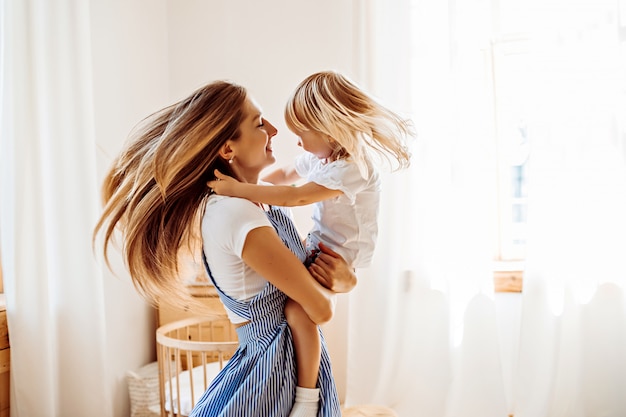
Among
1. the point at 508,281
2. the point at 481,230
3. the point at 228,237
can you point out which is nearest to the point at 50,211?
the point at 228,237

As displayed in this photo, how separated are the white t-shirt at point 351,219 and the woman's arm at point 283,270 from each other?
0.33 meters

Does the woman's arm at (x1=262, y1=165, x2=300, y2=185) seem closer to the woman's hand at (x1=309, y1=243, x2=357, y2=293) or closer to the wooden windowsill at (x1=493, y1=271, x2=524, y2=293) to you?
the woman's hand at (x1=309, y1=243, x2=357, y2=293)

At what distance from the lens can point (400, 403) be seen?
287 centimetres

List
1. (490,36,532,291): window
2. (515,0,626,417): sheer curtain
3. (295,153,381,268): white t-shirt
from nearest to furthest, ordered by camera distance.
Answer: (295,153,381,268): white t-shirt → (515,0,626,417): sheer curtain → (490,36,532,291): window

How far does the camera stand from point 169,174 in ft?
3.88

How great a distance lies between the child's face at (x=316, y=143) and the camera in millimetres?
1505

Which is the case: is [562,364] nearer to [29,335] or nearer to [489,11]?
[489,11]

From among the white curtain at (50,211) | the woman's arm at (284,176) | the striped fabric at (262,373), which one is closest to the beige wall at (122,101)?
the white curtain at (50,211)

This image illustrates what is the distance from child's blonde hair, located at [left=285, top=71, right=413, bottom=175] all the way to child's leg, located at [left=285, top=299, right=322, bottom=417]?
0.37m

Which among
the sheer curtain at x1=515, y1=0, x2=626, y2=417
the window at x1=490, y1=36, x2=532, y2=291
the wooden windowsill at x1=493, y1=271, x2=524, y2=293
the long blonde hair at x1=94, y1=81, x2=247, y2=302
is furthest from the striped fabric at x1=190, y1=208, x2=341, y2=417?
the window at x1=490, y1=36, x2=532, y2=291

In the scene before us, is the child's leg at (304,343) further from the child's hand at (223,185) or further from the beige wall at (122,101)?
the beige wall at (122,101)

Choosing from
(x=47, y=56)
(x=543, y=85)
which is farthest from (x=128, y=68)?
(x=543, y=85)

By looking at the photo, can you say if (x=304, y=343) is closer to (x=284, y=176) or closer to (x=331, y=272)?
(x=331, y=272)

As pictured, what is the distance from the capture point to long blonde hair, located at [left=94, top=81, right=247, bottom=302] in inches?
47.3
